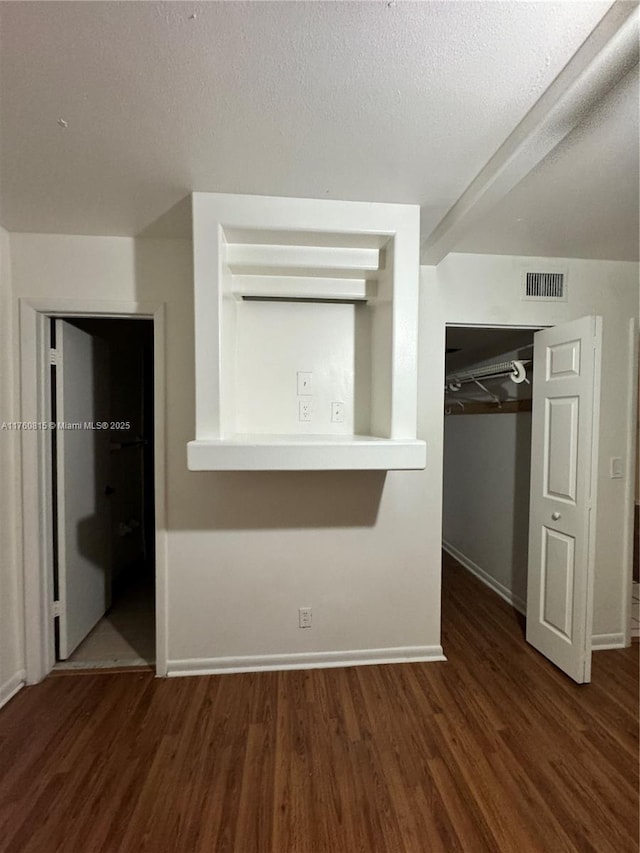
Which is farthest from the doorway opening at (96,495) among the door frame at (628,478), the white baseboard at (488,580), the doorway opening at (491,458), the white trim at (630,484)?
the white trim at (630,484)

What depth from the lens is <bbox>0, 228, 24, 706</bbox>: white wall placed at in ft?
5.64

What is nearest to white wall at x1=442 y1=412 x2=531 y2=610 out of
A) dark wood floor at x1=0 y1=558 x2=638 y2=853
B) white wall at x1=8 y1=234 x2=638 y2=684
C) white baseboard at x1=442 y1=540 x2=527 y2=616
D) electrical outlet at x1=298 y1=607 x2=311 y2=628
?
white baseboard at x1=442 y1=540 x2=527 y2=616

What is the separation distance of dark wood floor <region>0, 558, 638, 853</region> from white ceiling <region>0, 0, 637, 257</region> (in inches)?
91.9

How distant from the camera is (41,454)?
1844 mm

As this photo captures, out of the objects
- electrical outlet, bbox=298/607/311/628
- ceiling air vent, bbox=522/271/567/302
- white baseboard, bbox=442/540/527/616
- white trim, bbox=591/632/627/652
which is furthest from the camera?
white baseboard, bbox=442/540/527/616

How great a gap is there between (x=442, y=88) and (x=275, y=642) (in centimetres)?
244

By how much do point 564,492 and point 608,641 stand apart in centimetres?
110

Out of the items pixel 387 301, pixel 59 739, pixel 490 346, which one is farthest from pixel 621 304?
pixel 59 739

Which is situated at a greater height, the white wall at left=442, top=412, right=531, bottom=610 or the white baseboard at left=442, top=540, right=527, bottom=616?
the white wall at left=442, top=412, right=531, bottom=610

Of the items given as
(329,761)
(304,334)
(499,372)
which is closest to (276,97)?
(304,334)

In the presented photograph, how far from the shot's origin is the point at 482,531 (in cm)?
314

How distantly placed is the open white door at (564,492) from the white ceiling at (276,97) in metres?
0.71

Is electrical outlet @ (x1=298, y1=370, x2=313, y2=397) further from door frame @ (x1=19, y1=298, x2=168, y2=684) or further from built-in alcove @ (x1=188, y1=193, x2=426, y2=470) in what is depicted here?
door frame @ (x1=19, y1=298, x2=168, y2=684)

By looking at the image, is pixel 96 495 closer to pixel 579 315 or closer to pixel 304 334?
pixel 304 334
